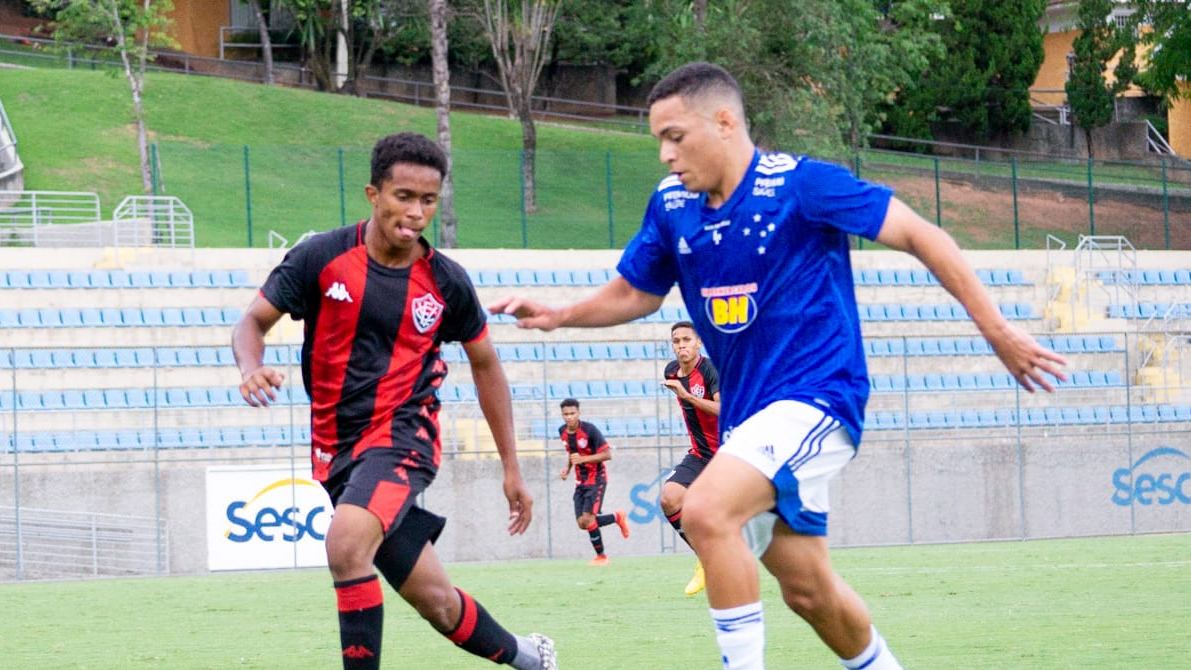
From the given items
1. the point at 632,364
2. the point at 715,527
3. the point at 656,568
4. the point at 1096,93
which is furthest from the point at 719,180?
the point at 1096,93

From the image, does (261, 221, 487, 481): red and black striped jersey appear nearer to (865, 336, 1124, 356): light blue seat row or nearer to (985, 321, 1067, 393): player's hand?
(985, 321, 1067, 393): player's hand

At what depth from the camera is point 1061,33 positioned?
58.3 meters

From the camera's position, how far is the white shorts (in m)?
Result: 4.72

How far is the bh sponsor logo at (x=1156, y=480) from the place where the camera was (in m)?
22.0

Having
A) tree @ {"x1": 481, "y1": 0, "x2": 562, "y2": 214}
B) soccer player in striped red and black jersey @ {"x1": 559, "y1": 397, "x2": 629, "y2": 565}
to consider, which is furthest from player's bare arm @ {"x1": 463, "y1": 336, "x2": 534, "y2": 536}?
tree @ {"x1": 481, "y1": 0, "x2": 562, "y2": 214}

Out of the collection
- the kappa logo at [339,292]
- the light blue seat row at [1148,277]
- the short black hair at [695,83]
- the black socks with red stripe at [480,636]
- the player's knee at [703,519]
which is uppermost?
the light blue seat row at [1148,277]

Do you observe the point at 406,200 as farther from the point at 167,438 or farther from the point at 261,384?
the point at 167,438

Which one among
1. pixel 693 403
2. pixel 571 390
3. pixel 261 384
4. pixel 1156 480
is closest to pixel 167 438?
pixel 571 390

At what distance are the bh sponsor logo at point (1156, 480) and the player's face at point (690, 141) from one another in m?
18.6

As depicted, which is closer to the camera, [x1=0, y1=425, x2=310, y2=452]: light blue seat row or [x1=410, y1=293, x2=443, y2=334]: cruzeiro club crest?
[x1=410, y1=293, x2=443, y2=334]: cruzeiro club crest

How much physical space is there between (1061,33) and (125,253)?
41736 millimetres

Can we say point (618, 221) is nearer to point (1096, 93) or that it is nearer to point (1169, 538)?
point (1169, 538)

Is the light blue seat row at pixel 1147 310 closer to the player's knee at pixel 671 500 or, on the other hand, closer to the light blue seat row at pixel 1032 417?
the light blue seat row at pixel 1032 417

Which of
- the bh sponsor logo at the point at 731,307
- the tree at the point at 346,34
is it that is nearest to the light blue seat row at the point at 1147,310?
the bh sponsor logo at the point at 731,307
